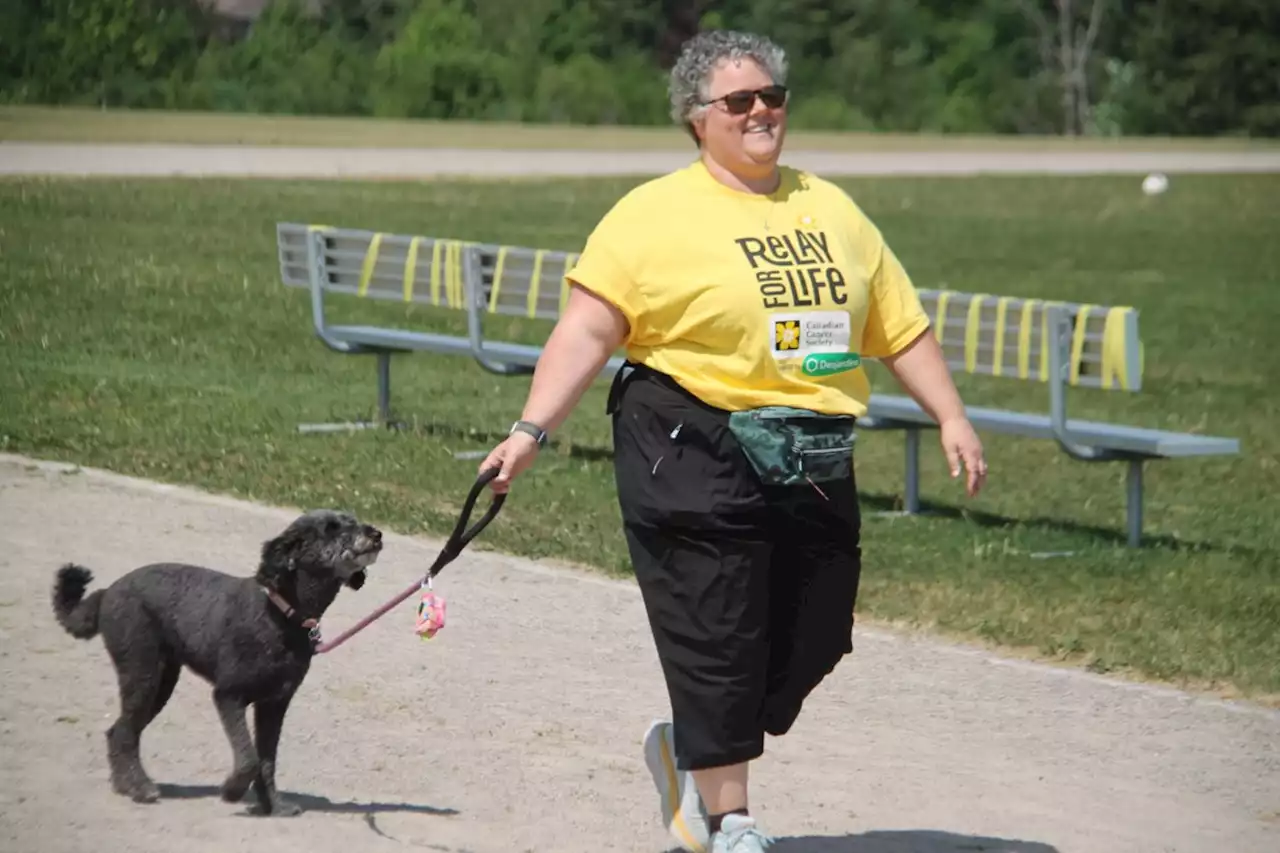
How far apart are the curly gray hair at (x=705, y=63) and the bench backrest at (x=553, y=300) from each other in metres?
4.32

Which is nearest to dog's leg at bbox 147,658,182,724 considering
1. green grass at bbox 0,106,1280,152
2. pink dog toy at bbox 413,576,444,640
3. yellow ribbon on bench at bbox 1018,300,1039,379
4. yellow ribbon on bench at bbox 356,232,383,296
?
pink dog toy at bbox 413,576,444,640

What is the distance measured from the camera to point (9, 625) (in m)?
7.24

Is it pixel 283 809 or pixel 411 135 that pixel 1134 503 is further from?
pixel 411 135

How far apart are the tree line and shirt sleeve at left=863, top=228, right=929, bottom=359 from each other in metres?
20.2

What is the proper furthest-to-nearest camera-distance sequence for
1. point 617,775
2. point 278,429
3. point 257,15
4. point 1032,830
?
point 257,15 → point 278,429 → point 617,775 → point 1032,830

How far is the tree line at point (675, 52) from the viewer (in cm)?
2900

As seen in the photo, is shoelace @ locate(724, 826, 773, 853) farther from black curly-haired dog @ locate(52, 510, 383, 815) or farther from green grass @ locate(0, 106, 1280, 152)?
green grass @ locate(0, 106, 1280, 152)

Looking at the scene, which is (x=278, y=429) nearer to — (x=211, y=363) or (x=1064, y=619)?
(x=211, y=363)

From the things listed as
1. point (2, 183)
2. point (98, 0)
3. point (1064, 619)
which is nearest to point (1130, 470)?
point (1064, 619)

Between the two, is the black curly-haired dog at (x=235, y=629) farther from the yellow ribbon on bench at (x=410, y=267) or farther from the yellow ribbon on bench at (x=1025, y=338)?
the yellow ribbon on bench at (x=410, y=267)

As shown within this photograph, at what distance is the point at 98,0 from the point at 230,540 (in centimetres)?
1543

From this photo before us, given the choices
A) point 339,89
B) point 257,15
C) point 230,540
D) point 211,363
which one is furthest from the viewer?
point 339,89

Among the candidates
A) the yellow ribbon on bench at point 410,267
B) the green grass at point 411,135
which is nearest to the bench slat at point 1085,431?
the yellow ribbon on bench at point 410,267

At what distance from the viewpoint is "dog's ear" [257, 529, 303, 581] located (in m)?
5.20
